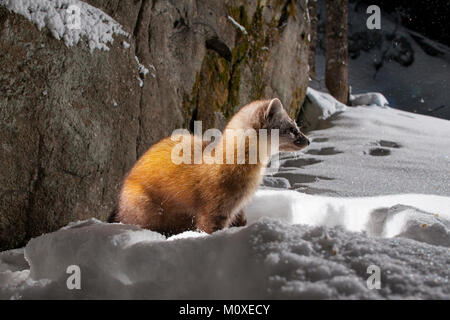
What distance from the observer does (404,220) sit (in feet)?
6.66

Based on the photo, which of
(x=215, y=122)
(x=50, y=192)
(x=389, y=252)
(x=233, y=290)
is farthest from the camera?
(x=215, y=122)

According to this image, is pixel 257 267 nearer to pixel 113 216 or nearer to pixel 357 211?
pixel 113 216

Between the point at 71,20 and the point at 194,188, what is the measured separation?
3.59 feet

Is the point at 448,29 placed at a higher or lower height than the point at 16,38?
higher

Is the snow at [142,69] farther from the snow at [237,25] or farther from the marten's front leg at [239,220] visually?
the snow at [237,25]

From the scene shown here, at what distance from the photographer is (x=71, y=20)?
2.06 meters

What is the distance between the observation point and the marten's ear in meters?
2.14

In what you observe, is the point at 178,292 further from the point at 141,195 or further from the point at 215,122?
the point at 215,122

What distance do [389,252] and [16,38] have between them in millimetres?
1840

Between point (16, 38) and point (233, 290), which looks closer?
point (233, 290)

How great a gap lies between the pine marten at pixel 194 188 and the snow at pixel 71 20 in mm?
718

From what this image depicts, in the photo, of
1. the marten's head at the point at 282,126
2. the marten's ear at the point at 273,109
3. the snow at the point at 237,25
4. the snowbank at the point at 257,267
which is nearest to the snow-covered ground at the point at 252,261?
the snowbank at the point at 257,267

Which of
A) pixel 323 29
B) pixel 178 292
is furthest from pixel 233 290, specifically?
pixel 323 29

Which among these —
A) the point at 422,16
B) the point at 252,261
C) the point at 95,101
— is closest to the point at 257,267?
the point at 252,261
